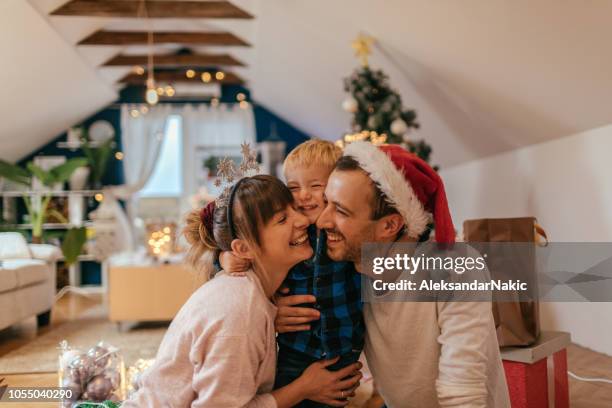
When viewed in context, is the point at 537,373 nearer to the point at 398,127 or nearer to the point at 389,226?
the point at 389,226

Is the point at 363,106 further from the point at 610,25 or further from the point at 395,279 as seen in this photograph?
the point at 395,279

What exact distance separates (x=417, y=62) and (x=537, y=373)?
8.72 feet

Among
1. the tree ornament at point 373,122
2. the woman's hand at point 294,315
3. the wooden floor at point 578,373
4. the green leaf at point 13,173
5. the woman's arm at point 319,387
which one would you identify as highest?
the tree ornament at point 373,122

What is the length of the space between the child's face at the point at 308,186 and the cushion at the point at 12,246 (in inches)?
65.8

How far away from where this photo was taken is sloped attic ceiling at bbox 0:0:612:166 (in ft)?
9.34

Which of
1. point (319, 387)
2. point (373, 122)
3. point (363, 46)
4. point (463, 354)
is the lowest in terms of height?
point (319, 387)

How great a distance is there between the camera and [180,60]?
23.9 feet

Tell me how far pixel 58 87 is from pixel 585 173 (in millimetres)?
5565

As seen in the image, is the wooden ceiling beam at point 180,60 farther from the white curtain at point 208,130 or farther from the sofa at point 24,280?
the sofa at point 24,280

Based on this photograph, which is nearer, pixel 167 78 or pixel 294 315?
pixel 294 315

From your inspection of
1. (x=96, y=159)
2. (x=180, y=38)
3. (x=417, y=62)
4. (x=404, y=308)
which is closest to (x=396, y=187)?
(x=404, y=308)

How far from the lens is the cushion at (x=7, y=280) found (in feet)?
11.5

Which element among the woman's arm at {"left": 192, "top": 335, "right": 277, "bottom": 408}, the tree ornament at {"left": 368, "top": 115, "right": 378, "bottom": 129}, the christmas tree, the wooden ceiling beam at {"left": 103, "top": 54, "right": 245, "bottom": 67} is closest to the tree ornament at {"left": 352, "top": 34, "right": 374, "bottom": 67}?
the christmas tree

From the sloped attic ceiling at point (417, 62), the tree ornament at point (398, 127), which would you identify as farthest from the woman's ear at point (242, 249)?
the tree ornament at point (398, 127)
